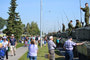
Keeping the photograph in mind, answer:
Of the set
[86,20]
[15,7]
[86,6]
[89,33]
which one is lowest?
[89,33]

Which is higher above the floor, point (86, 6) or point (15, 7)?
point (15, 7)

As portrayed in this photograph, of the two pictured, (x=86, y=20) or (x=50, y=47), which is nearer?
(x=50, y=47)

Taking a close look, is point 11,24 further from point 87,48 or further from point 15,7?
point 87,48

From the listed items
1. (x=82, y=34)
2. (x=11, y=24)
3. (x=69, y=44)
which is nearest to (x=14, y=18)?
(x=11, y=24)

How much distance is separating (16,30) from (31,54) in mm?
37780

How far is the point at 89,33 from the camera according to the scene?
12.0m

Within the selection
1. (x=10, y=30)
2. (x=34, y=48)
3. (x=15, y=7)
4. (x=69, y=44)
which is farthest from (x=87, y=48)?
(x=15, y=7)

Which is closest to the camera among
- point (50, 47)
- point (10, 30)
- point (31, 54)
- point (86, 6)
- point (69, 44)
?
point (31, 54)

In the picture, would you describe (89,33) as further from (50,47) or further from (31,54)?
(31,54)

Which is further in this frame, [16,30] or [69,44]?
[16,30]

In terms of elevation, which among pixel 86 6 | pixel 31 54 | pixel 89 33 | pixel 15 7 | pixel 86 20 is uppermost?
pixel 15 7

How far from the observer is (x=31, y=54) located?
351 inches

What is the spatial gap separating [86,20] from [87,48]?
471 centimetres

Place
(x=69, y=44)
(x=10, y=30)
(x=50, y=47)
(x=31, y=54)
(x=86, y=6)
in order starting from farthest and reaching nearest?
(x=10, y=30), (x=86, y=6), (x=50, y=47), (x=69, y=44), (x=31, y=54)
